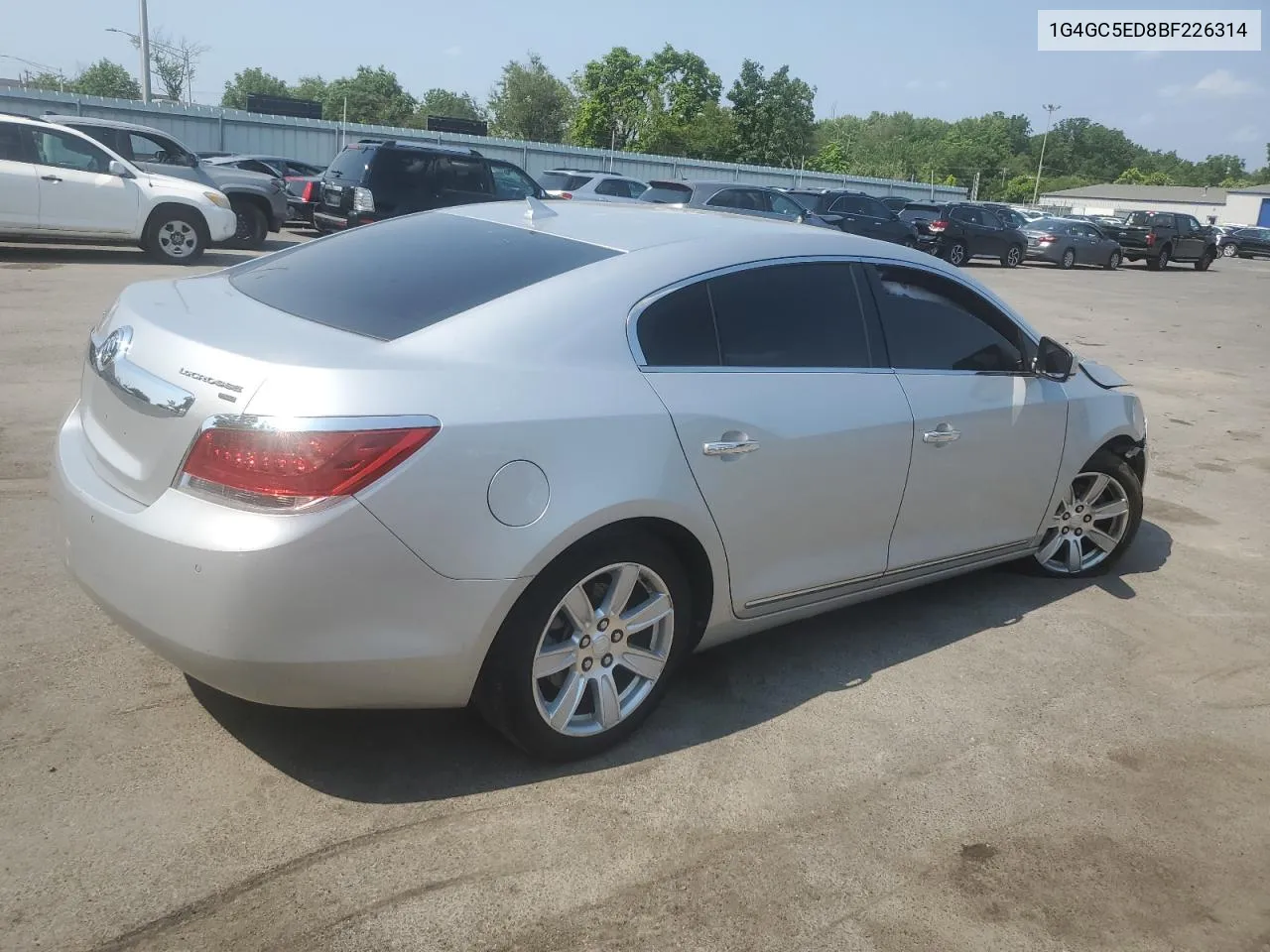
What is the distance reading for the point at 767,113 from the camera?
251 ft

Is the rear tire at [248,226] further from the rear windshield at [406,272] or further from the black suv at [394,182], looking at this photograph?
the rear windshield at [406,272]

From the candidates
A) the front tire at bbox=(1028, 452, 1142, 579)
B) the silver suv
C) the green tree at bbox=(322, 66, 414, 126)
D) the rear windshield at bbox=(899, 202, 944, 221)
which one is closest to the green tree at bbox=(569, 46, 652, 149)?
the green tree at bbox=(322, 66, 414, 126)

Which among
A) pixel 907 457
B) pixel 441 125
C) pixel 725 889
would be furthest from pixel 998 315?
pixel 441 125

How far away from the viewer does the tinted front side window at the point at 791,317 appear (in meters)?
3.65

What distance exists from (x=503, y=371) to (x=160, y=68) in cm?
7591

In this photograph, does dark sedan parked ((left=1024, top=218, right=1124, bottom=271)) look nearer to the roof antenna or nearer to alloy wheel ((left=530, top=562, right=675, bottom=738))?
the roof antenna

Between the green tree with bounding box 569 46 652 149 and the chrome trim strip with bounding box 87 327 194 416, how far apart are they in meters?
→ 79.0

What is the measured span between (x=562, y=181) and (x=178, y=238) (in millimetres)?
8756

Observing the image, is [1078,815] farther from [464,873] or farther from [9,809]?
[9,809]

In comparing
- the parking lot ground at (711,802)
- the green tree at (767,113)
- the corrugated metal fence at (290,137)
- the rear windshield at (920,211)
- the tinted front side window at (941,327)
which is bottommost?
the parking lot ground at (711,802)

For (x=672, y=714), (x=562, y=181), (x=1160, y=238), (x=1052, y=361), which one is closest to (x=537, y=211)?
(x=672, y=714)

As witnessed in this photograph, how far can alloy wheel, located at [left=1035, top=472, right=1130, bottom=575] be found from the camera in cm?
518

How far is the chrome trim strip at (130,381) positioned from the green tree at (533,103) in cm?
8226

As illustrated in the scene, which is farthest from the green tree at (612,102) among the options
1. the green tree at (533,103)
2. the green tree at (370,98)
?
the green tree at (370,98)
